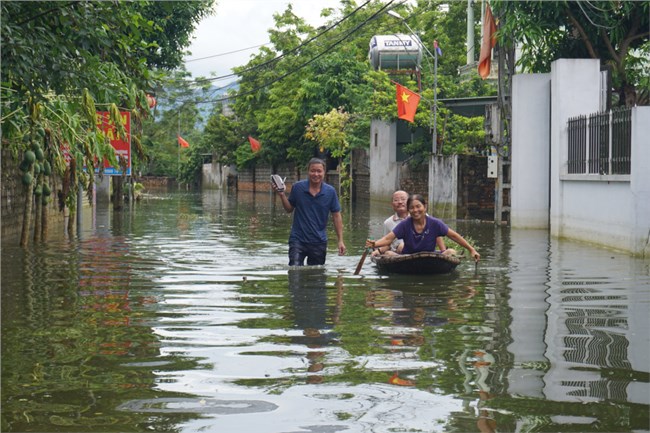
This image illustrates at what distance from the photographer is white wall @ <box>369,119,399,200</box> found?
155ft

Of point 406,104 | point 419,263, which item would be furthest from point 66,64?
point 406,104

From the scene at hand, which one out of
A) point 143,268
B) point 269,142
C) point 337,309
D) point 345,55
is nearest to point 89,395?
point 337,309

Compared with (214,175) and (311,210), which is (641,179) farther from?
(214,175)

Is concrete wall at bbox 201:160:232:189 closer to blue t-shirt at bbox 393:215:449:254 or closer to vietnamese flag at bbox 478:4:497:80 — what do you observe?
vietnamese flag at bbox 478:4:497:80

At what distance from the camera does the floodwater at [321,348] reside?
21.3 ft

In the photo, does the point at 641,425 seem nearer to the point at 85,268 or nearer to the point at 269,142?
the point at 85,268

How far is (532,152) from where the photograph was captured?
28.3 meters

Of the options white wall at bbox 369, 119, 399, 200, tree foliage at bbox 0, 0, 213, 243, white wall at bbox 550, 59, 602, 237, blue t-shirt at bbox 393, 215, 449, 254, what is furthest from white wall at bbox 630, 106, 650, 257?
white wall at bbox 369, 119, 399, 200

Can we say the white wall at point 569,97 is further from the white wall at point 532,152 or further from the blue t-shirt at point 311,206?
the blue t-shirt at point 311,206

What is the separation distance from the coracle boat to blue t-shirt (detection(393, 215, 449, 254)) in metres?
0.21

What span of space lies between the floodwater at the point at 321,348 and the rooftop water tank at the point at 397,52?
1189 inches

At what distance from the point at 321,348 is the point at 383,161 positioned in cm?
3958

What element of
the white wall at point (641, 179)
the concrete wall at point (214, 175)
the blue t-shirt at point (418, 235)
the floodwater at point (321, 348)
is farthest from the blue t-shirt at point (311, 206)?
the concrete wall at point (214, 175)

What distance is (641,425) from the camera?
20.4 ft
